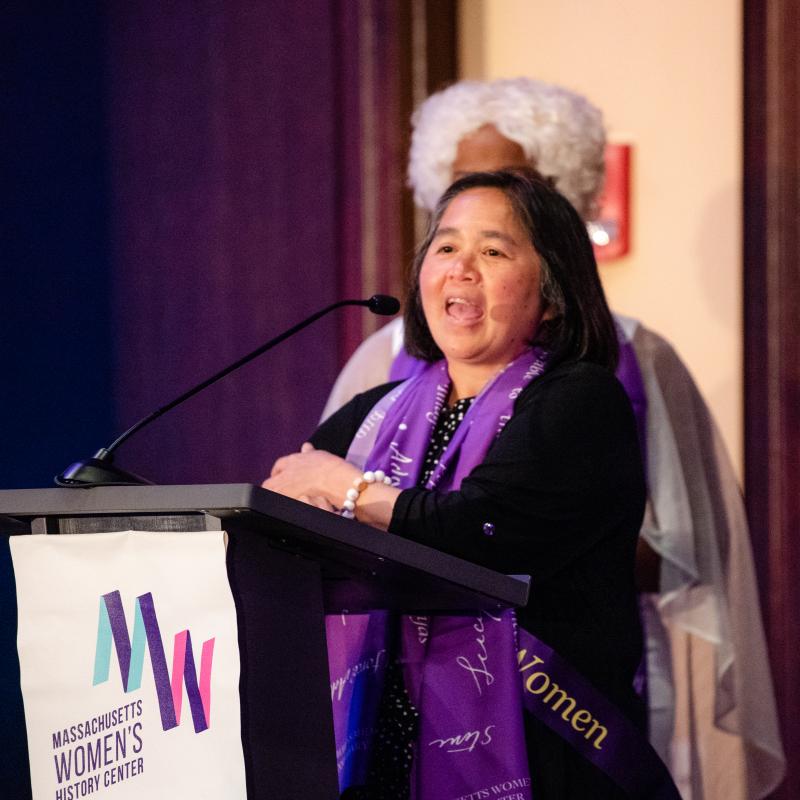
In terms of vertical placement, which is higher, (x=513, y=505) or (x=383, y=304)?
(x=383, y=304)

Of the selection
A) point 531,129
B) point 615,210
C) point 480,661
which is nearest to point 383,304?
point 480,661

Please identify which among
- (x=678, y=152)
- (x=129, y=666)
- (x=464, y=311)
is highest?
(x=678, y=152)

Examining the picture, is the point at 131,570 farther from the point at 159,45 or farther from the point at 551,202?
the point at 159,45

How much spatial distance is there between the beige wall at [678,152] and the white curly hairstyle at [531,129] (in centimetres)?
54

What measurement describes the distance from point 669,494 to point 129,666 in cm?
165

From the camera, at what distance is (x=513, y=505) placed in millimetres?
1652

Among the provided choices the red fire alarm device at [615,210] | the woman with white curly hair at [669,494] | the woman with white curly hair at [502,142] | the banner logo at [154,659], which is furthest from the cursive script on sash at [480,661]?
the red fire alarm device at [615,210]

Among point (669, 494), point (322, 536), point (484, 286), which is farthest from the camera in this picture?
point (669, 494)

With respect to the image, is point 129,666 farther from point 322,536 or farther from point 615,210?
point 615,210

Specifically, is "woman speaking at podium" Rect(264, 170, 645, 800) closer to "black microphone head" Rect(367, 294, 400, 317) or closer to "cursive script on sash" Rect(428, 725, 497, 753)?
"cursive script on sash" Rect(428, 725, 497, 753)

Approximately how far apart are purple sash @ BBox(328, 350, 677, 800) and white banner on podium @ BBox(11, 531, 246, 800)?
0.47m

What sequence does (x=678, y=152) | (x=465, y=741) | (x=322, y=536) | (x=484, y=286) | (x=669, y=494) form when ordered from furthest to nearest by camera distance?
1. (x=678, y=152)
2. (x=669, y=494)
3. (x=484, y=286)
4. (x=465, y=741)
5. (x=322, y=536)

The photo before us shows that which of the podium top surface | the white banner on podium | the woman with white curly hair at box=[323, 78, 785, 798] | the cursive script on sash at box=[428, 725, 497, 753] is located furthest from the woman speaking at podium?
the woman with white curly hair at box=[323, 78, 785, 798]

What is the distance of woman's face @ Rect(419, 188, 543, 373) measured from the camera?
1.89 metres
